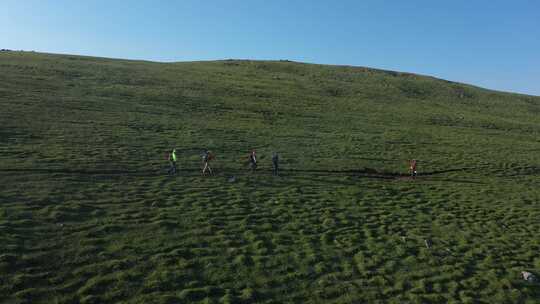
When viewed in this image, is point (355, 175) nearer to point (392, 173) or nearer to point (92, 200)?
point (392, 173)

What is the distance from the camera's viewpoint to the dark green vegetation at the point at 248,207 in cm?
1720

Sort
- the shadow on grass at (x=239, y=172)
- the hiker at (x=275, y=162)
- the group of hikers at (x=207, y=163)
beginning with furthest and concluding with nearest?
the hiker at (x=275, y=162) → the group of hikers at (x=207, y=163) → the shadow on grass at (x=239, y=172)

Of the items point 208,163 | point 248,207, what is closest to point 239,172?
point 208,163

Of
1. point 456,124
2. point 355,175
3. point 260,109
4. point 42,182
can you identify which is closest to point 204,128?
point 260,109

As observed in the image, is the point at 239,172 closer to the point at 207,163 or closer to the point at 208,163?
the point at 208,163

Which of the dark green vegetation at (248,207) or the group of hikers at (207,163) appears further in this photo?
the group of hikers at (207,163)

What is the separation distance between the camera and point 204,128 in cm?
5044

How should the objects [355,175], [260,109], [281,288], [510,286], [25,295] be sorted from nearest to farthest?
[25,295]
[281,288]
[510,286]
[355,175]
[260,109]

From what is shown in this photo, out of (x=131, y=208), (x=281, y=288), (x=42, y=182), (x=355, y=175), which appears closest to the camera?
(x=281, y=288)

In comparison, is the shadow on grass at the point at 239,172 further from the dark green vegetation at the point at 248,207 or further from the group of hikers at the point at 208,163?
the group of hikers at the point at 208,163

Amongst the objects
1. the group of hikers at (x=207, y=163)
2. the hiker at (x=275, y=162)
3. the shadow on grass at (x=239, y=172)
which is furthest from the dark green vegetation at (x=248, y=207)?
the group of hikers at (x=207, y=163)

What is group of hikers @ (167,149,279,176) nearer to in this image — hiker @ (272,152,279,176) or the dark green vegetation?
hiker @ (272,152,279,176)

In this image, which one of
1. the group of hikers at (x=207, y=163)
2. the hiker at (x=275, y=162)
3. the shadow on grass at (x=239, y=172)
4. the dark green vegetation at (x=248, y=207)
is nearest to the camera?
the dark green vegetation at (x=248, y=207)

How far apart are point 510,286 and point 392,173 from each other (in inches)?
795
